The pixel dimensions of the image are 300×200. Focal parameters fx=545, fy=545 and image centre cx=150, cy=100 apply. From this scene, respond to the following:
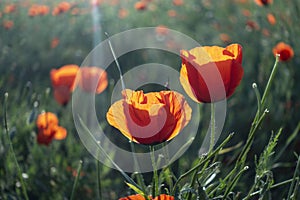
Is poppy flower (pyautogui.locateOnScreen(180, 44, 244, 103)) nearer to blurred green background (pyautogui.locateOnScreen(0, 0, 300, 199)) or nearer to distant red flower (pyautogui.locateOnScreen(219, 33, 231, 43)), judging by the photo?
blurred green background (pyautogui.locateOnScreen(0, 0, 300, 199))

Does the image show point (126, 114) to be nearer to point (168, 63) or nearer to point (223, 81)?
point (223, 81)

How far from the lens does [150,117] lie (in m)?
0.70

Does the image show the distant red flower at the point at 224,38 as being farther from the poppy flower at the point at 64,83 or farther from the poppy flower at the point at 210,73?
the poppy flower at the point at 210,73

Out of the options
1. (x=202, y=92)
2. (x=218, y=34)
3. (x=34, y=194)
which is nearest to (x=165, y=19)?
(x=218, y=34)

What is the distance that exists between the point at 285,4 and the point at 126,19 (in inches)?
48.2

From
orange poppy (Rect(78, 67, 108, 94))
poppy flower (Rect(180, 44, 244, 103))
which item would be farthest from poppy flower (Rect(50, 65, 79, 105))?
poppy flower (Rect(180, 44, 244, 103))

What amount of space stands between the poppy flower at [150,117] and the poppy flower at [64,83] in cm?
100

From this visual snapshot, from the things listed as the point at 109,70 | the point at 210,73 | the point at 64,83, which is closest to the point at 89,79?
the point at 64,83

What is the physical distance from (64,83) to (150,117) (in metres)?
1.08

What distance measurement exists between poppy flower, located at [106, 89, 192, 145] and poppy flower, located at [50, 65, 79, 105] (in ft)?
3.28

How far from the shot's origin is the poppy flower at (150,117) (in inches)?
27.5

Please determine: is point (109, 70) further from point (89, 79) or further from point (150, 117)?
point (150, 117)

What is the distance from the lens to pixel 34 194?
4.77 ft

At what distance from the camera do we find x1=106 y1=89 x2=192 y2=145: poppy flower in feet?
2.29
